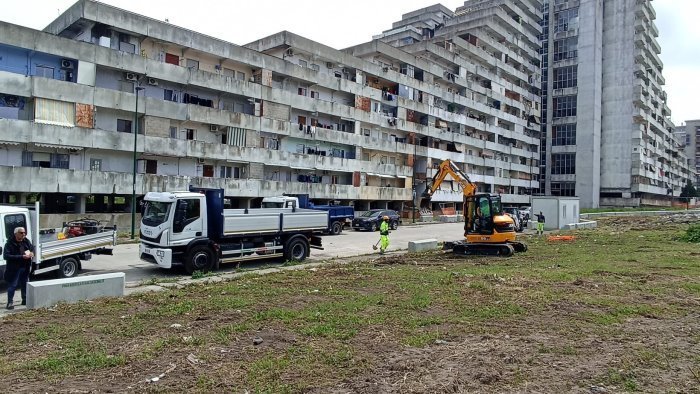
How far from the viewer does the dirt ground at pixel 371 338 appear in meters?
6.12

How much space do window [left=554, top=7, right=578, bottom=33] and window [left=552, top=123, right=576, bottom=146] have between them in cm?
1769

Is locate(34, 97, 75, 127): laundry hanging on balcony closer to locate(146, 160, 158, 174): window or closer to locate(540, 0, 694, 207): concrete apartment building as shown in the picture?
locate(146, 160, 158, 174): window

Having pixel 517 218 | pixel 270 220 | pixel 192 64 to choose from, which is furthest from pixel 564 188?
pixel 270 220

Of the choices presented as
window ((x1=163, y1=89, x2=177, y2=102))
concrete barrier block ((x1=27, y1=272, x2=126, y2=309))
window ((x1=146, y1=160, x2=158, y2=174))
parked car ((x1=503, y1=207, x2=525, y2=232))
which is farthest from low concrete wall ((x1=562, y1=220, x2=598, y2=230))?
concrete barrier block ((x1=27, y1=272, x2=126, y2=309))

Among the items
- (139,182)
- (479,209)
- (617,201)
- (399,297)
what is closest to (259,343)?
(399,297)

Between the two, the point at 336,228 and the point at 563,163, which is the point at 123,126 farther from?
the point at 563,163

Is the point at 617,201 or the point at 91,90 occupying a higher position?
the point at 91,90

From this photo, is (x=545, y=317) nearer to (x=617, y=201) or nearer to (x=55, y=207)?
(x=55, y=207)

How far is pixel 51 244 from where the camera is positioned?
43.9ft

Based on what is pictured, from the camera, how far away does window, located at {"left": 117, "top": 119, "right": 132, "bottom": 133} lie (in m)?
35.2

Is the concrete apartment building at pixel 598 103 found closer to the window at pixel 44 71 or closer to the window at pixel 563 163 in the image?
the window at pixel 563 163

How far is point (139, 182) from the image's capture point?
114 ft

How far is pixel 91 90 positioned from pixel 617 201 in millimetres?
84047

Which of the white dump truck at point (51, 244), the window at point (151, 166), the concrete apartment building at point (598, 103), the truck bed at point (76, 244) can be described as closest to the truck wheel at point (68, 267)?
the white dump truck at point (51, 244)
